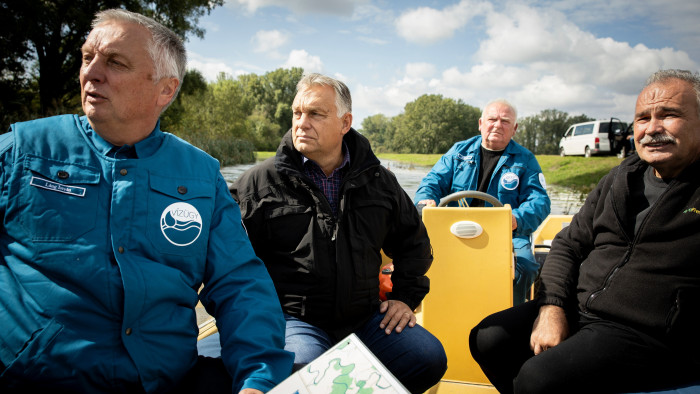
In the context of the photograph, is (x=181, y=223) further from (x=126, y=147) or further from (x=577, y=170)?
(x=577, y=170)

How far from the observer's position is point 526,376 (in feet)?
5.25

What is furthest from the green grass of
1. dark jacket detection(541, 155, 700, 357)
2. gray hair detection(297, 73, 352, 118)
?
gray hair detection(297, 73, 352, 118)

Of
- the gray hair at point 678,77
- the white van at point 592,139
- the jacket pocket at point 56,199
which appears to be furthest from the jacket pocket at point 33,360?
the white van at point 592,139

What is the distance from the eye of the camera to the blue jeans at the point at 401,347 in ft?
5.74

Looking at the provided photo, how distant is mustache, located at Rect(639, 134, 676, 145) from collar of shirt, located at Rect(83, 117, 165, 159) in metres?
1.80

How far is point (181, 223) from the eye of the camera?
4.40 feet

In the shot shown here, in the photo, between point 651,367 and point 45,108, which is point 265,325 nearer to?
point 651,367

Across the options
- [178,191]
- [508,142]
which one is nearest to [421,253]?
[178,191]

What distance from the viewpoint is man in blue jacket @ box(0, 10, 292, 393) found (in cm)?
115

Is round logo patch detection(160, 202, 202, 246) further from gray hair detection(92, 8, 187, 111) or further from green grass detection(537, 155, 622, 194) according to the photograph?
green grass detection(537, 155, 622, 194)

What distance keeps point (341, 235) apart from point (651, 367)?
3.89ft

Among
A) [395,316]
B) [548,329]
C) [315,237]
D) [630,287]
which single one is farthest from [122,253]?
[630,287]

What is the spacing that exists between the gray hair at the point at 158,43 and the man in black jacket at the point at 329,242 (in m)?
0.55

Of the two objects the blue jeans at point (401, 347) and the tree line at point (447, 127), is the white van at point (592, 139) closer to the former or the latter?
the blue jeans at point (401, 347)
